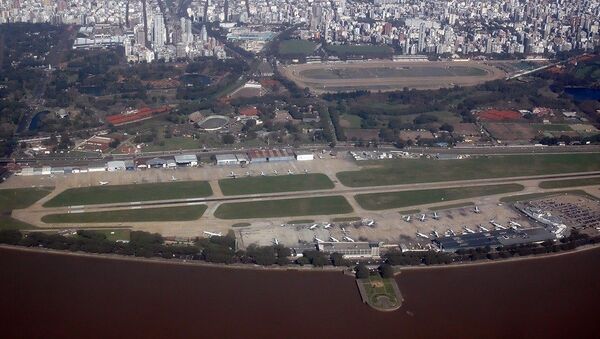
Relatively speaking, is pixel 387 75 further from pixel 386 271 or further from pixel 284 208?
pixel 386 271

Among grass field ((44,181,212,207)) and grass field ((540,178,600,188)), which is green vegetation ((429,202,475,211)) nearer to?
grass field ((540,178,600,188))

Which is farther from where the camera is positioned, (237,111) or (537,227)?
(237,111)

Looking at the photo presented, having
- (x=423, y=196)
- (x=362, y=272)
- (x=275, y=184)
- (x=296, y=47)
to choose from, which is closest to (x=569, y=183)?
(x=423, y=196)

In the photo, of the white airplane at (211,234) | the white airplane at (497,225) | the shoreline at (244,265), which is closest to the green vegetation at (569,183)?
the white airplane at (497,225)

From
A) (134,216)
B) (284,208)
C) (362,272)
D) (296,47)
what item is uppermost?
(296,47)

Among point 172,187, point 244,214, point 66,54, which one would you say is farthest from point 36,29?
point 244,214

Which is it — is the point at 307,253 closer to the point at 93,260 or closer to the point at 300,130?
the point at 93,260
